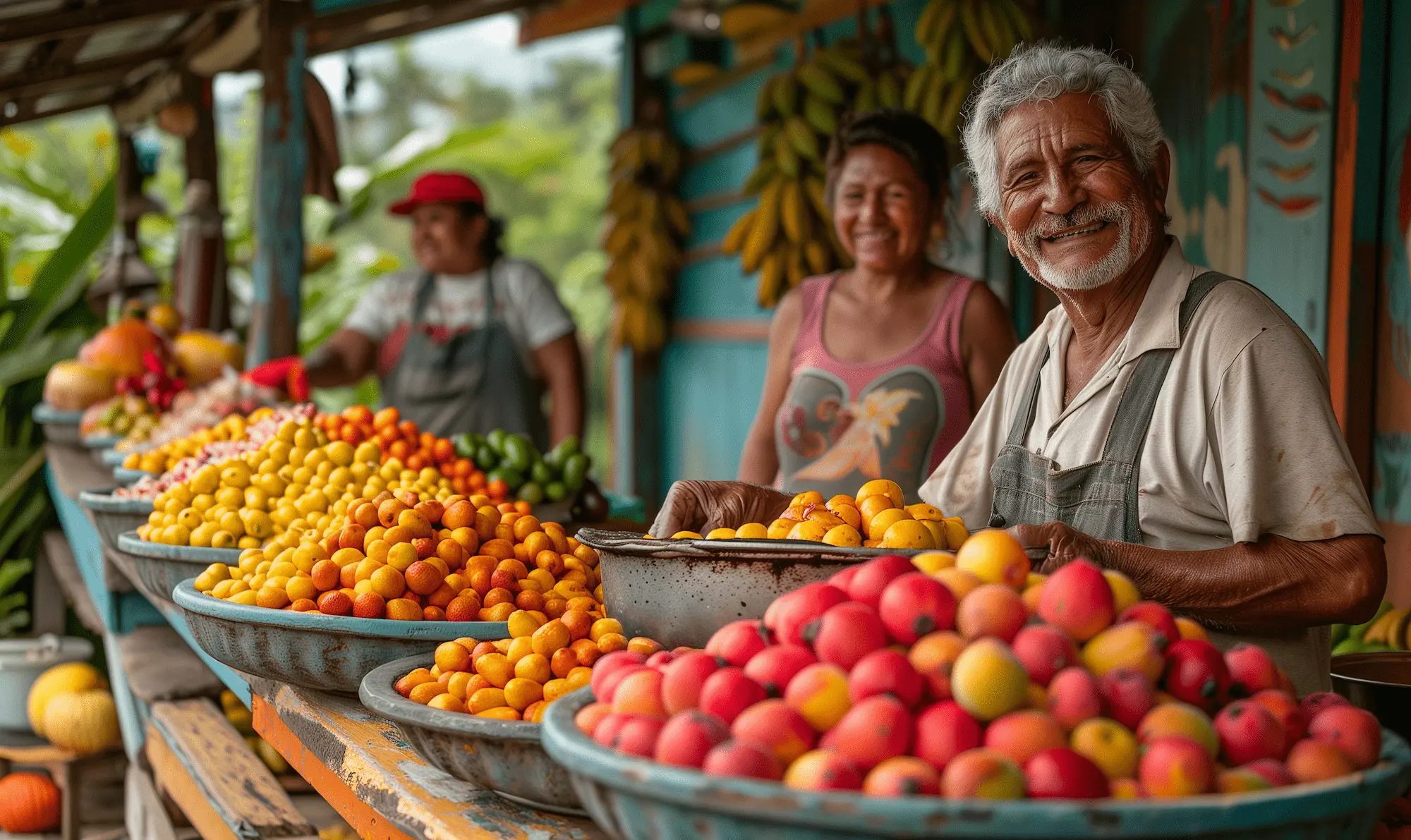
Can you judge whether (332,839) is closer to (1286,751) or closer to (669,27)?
(1286,751)

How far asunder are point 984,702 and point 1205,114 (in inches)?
127

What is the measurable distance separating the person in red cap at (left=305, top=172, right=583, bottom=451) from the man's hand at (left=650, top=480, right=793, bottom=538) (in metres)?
3.19

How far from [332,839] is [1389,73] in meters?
3.02

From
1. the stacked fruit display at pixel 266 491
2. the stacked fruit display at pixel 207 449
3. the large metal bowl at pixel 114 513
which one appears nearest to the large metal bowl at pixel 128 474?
the stacked fruit display at pixel 207 449

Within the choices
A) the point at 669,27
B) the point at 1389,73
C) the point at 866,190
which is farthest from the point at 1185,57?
the point at 669,27

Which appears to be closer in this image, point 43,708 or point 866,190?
point 866,190

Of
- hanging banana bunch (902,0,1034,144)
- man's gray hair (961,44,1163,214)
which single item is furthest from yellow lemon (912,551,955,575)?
hanging banana bunch (902,0,1034,144)

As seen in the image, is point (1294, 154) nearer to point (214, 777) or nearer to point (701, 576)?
point (701, 576)

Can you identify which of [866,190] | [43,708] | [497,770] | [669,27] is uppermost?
[669,27]

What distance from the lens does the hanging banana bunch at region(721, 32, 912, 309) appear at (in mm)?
4375

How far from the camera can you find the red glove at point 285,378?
14.7ft

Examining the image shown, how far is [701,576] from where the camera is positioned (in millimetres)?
1472

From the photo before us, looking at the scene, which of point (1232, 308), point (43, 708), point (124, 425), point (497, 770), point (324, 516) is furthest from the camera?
point (124, 425)

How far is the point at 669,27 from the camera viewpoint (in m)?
7.02
